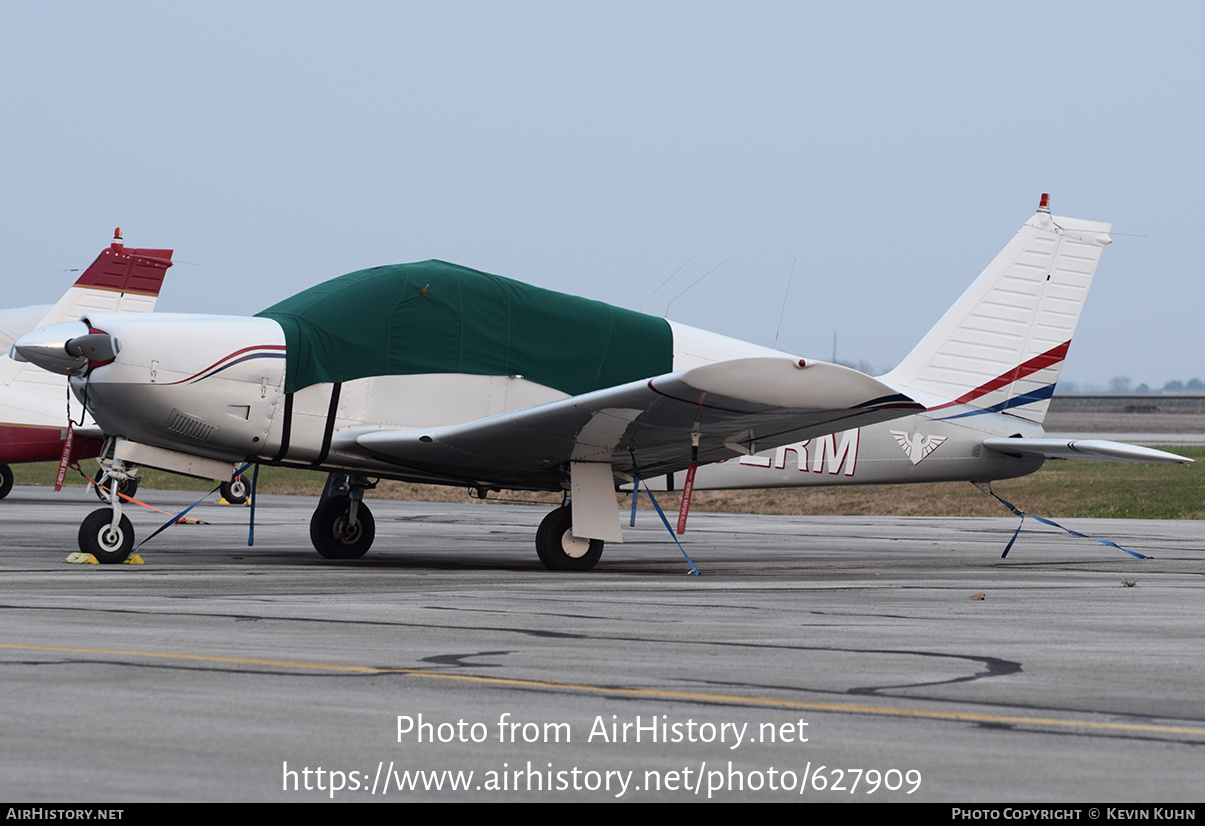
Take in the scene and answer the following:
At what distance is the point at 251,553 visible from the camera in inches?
492

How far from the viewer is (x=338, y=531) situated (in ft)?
40.9

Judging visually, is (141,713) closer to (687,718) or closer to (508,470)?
(687,718)

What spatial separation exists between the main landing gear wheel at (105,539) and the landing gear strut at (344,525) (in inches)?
87.4

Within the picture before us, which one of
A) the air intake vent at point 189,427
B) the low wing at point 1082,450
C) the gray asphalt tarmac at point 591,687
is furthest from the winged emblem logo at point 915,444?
the air intake vent at point 189,427

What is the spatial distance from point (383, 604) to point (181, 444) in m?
4.02

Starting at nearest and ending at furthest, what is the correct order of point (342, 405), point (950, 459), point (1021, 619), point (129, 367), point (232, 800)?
point (232, 800)
point (1021, 619)
point (129, 367)
point (342, 405)
point (950, 459)

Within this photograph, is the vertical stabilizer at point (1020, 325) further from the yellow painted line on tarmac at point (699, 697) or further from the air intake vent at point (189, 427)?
the yellow painted line on tarmac at point (699, 697)

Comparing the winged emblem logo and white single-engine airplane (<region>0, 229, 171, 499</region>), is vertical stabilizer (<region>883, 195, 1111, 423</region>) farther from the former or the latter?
white single-engine airplane (<region>0, 229, 171, 499</region>)

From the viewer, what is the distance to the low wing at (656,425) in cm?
925

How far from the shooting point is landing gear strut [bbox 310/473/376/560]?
12445 mm

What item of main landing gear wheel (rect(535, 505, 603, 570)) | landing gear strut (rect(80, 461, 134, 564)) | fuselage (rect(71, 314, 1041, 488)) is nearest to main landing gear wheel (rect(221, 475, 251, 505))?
fuselage (rect(71, 314, 1041, 488))

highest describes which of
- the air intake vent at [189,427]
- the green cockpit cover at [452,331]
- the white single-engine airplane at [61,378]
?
the green cockpit cover at [452,331]

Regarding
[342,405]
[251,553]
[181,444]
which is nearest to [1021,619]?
[342,405]

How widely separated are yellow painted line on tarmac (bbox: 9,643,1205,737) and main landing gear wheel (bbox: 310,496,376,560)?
6.92 metres
